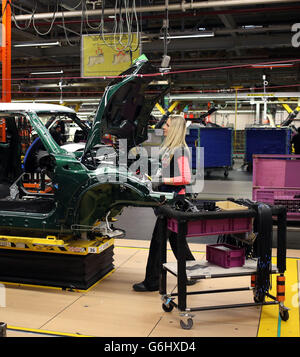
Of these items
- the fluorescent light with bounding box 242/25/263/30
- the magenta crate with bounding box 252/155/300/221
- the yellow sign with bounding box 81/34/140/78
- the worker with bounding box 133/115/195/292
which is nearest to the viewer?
the worker with bounding box 133/115/195/292

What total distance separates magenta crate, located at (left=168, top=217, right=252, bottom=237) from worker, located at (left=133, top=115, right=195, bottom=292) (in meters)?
0.78

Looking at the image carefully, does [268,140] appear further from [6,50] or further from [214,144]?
[6,50]

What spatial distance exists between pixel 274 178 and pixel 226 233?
3837mm

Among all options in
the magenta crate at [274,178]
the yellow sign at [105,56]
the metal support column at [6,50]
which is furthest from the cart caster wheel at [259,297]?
the metal support column at [6,50]

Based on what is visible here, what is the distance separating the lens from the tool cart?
3.65 m

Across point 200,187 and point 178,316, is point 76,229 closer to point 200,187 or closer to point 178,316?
point 178,316

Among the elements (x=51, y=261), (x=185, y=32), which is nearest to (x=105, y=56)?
→ (x=185, y=32)

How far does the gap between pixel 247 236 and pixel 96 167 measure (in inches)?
69.0

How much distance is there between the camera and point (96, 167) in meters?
4.76

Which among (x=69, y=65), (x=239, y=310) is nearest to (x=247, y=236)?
(x=239, y=310)

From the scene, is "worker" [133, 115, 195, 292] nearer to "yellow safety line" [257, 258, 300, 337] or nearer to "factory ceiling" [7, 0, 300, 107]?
"yellow safety line" [257, 258, 300, 337]

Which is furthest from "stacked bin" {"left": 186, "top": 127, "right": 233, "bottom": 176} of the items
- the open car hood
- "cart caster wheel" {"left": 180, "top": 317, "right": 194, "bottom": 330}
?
"cart caster wheel" {"left": 180, "top": 317, "right": 194, "bottom": 330}

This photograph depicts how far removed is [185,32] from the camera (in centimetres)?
1016

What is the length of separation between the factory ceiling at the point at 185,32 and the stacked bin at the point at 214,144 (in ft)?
6.97
